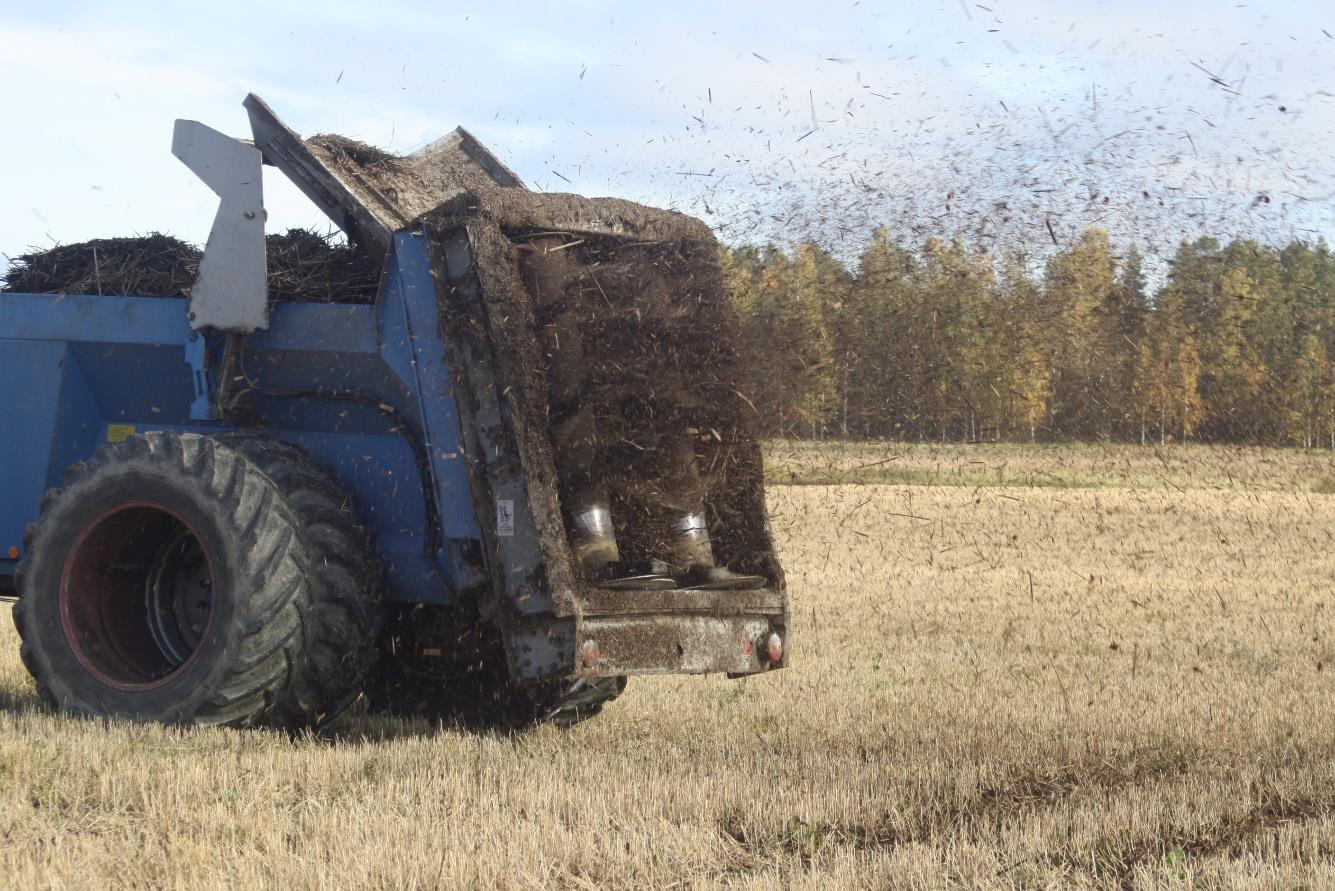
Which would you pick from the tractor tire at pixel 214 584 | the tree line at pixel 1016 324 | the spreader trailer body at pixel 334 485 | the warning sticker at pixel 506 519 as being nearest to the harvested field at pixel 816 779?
the tractor tire at pixel 214 584

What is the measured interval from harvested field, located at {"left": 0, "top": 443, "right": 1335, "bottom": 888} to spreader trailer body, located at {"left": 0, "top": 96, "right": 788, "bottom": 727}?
1.10 feet

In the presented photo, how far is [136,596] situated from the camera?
5.89 metres

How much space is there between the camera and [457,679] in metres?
6.24

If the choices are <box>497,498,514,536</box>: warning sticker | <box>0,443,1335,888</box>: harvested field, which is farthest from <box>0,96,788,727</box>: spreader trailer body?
<box>0,443,1335,888</box>: harvested field

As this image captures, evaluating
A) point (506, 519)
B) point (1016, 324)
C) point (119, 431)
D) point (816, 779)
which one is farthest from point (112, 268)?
point (1016, 324)

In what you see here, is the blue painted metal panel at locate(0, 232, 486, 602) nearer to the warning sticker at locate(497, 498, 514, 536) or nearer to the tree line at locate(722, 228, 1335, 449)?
the warning sticker at locate(497, 498, 514, 536)

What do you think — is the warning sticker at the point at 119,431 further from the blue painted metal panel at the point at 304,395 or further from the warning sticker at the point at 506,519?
the warning sticker at the point at 506,519

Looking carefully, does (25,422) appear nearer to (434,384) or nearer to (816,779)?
(434,384)

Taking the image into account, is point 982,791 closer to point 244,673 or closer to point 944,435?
point 244,673

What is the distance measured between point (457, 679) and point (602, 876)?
101 inches

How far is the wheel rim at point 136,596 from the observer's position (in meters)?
5.54

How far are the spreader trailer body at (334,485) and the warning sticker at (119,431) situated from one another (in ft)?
0.08

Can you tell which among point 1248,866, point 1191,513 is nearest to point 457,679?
point 1248,866

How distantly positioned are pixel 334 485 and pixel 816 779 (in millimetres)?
2140
